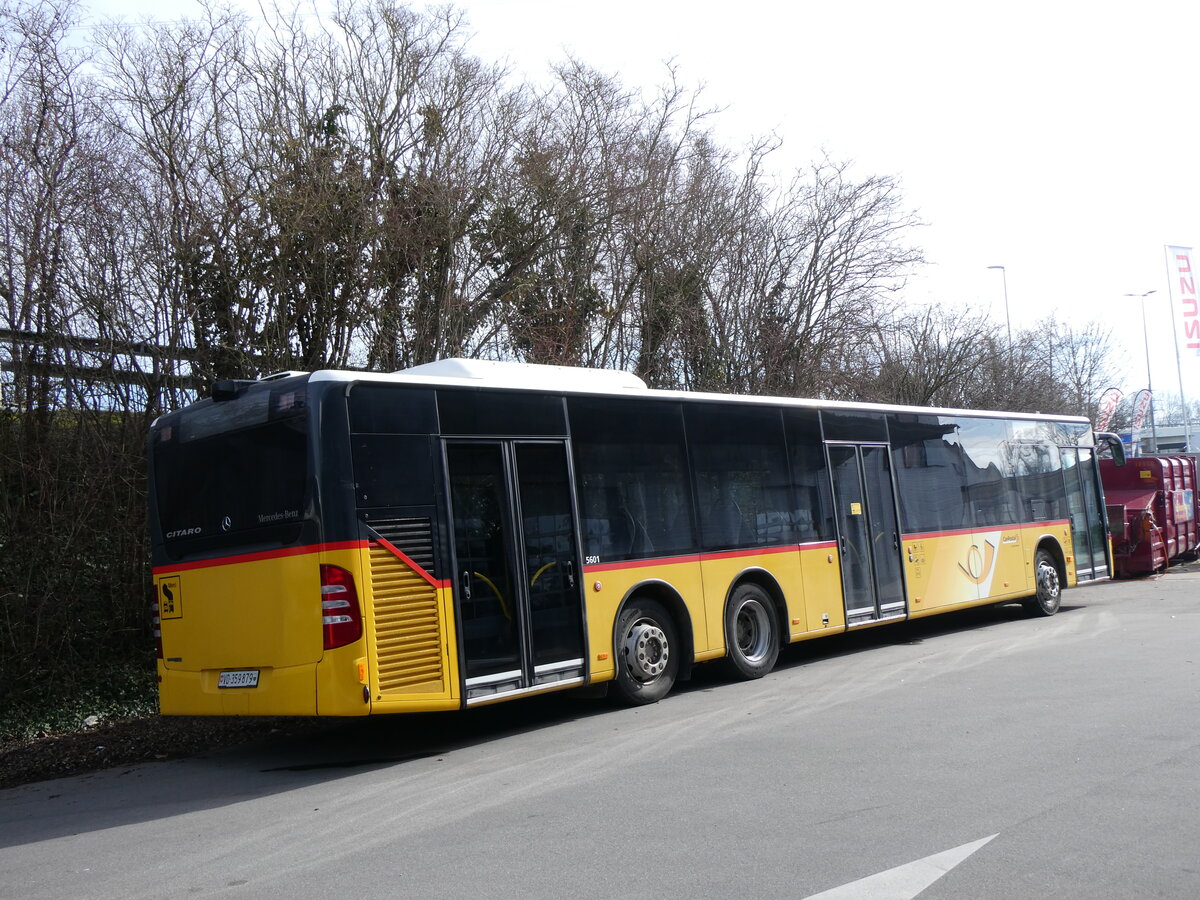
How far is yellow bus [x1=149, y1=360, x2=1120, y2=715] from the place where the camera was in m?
8.27

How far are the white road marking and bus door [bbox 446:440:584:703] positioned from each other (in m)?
4.33

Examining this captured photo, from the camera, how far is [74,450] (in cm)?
1256

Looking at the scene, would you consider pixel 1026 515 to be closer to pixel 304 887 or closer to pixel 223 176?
pixel 223 176

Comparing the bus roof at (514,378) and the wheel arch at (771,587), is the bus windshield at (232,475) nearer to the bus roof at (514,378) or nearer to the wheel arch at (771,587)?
the bus roof at (514,378)

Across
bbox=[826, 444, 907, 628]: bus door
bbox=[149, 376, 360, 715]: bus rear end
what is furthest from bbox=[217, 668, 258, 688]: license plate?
bbox=[826, 444, 907, 628]: bus door

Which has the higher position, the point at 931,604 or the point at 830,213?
the point at 830,213

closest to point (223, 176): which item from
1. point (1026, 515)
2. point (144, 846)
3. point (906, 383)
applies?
point (144, 846)

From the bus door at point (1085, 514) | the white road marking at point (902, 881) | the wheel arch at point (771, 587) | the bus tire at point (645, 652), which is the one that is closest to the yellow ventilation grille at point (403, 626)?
the bus tire at point (645, 652)

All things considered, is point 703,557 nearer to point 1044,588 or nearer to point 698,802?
point 698,802

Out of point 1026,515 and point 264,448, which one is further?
point 1026,515

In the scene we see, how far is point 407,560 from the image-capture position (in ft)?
27.9

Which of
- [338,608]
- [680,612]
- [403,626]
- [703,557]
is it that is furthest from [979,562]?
[338,608]

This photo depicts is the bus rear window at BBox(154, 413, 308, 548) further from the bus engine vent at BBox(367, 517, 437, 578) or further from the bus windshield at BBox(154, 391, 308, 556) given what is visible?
the bus engine vent at BBox(367, 517, 437, 578)

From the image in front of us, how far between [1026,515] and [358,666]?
482 inches
